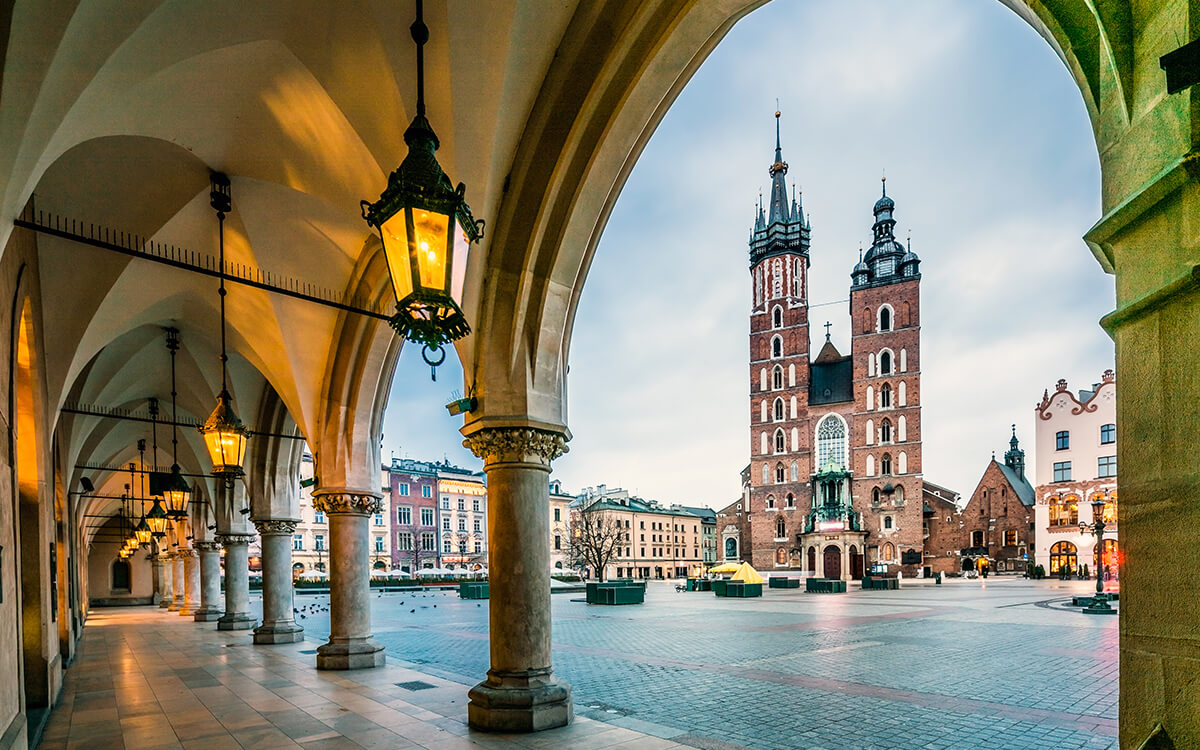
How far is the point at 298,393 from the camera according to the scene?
36.6 feet

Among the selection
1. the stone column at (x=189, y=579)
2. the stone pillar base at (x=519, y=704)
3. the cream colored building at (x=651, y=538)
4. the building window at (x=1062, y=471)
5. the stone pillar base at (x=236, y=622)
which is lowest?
the cream colored building at (x=651, y=538)

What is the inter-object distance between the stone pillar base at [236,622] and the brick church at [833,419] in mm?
44640

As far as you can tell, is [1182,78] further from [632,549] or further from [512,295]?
[632,549]

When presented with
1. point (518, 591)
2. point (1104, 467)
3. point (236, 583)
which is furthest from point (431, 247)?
point (1104, 467)

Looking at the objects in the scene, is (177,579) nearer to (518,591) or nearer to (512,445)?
(518,591)

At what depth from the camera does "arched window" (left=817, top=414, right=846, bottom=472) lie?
56.0m

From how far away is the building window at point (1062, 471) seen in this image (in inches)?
1635

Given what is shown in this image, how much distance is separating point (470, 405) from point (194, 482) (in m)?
19.9

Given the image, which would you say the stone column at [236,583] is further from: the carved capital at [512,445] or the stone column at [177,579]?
the carved capital at [512,445]

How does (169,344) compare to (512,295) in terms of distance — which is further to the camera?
(169,344)

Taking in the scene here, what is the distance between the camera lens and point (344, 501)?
1041 cm

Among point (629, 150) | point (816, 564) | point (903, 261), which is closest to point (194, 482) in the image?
point (629, 150)

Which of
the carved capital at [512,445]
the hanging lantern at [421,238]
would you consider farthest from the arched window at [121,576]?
the hanging lantern at [421,238]

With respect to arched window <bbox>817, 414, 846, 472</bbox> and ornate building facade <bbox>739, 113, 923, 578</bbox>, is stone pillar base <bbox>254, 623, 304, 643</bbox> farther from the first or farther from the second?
arched window <bbox>817, 414, 846, 472</bbox>
